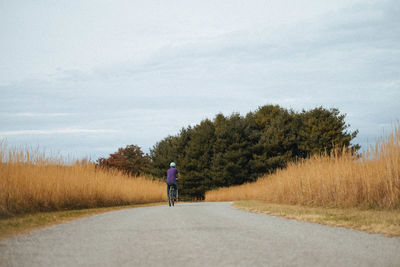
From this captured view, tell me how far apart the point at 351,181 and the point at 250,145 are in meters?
41.5

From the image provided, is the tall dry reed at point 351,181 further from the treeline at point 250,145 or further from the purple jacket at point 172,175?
the treeline at point 250,145

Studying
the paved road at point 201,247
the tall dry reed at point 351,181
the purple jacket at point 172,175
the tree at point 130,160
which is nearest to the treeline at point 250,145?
the tree at point 130,160

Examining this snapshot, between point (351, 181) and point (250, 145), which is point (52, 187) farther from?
point (250, 145)

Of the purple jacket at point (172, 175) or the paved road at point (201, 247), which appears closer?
the paved road at point (201, 247)

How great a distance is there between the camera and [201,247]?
5.61 metres

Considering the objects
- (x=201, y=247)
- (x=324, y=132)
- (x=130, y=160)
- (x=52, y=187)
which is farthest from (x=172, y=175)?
(x=130, y=160)

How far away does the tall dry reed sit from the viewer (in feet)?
38.3

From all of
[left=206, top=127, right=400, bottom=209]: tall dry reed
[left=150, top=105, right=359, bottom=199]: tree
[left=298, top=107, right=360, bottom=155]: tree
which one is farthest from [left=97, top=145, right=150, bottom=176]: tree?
[left=206, top=127, right=400, bottom=209]: tall dry reed

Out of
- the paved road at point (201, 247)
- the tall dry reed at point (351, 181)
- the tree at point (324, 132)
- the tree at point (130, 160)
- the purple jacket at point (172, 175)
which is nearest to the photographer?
the paved road at point (201, 247)

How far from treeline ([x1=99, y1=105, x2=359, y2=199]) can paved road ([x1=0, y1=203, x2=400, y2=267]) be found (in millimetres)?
43575

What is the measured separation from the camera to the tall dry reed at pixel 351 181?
11672 millimetres

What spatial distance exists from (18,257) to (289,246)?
11.9ft

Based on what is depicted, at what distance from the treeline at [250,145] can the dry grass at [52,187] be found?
3088 centimetres

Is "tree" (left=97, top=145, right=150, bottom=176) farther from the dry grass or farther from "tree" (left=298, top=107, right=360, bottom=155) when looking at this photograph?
the dry grass
